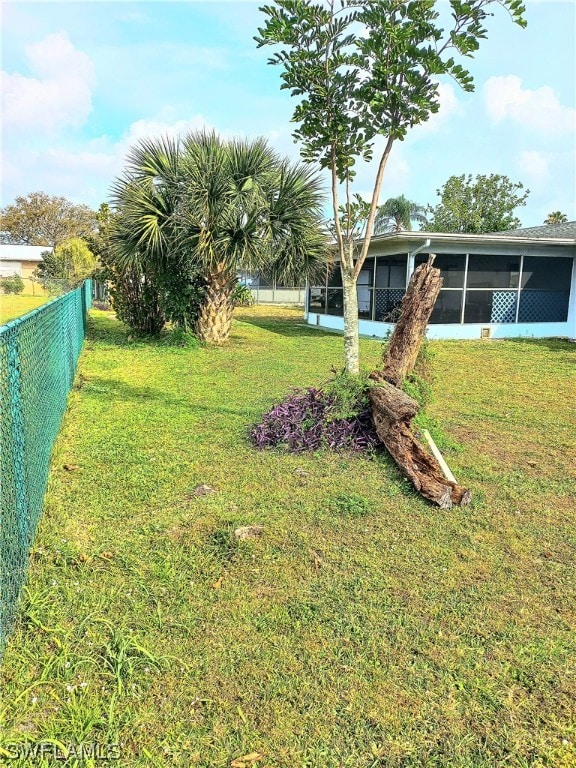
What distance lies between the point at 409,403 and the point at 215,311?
29.7ft

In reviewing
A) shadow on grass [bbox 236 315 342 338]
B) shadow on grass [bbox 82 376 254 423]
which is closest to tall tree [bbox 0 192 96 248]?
shadow on grass [bbox 236 315 342 338]

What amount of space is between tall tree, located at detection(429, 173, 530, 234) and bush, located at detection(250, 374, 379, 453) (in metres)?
33.8

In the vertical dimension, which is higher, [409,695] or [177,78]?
[177,78]

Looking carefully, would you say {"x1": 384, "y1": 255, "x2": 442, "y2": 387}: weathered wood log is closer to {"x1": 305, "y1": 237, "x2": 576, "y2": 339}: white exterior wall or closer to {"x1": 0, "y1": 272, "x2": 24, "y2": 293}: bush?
{"x1": 305, "y1": 237, "x2": 576, "y2": 339}: white exterior wall

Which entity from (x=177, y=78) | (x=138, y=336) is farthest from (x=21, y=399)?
(x=138, y=336)

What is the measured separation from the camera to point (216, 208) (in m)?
11.1

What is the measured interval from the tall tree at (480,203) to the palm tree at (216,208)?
88.4ft

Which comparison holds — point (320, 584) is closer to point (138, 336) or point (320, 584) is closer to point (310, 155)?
point (310, 155)

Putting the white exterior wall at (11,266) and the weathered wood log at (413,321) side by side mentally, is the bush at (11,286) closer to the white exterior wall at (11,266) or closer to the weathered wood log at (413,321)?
the white exterior wall at (11,266)

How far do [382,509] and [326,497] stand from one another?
1.42 feet

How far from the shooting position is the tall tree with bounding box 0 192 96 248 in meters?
49.4

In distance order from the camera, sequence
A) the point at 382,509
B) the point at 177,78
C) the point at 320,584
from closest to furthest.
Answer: the point at 320,584, the point at 382,509, the point at 177,78

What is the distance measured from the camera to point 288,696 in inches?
82.2

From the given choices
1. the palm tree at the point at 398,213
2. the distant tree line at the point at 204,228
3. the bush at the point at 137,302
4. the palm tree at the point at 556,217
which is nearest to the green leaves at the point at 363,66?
the distant tree line at the point at 204,228
